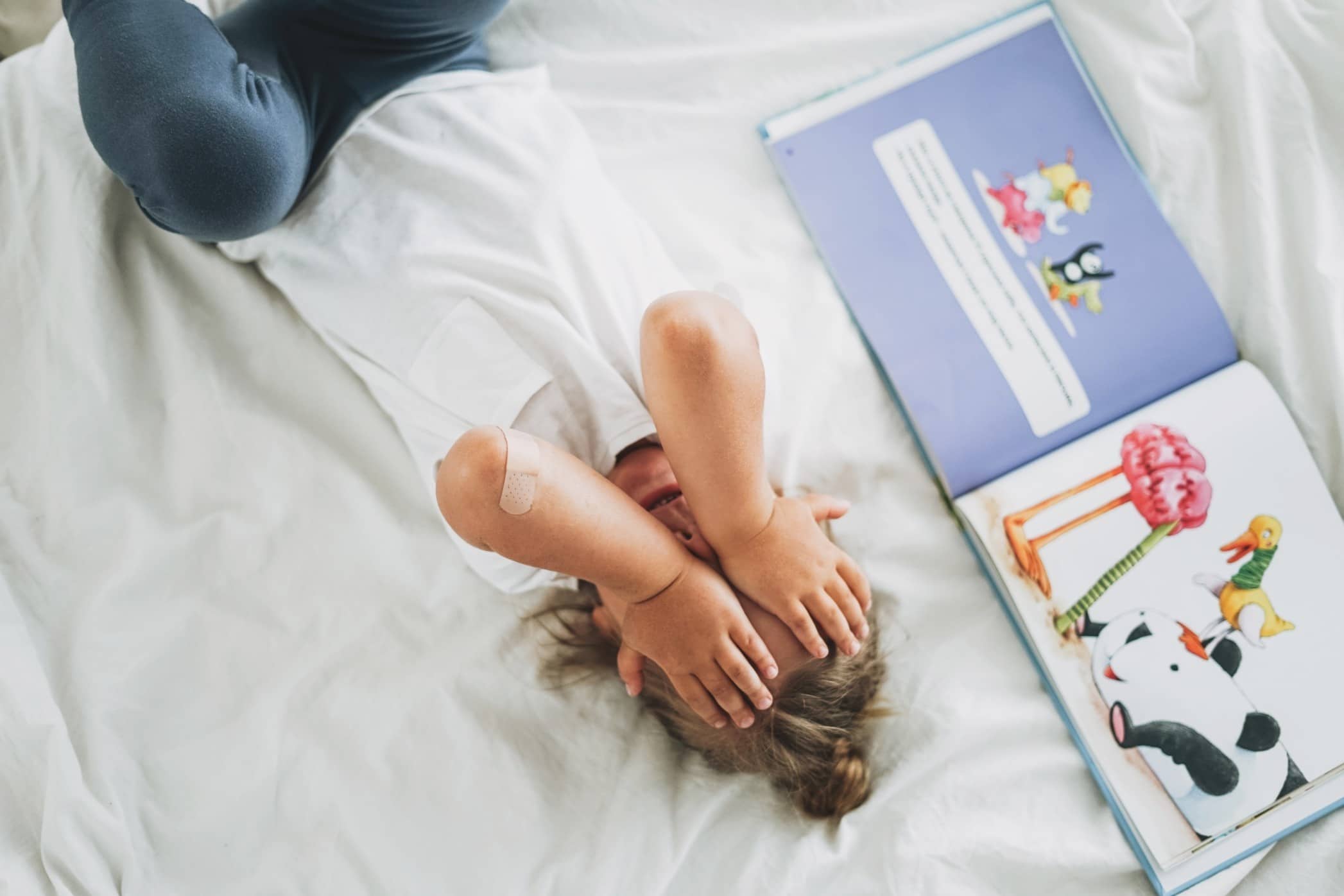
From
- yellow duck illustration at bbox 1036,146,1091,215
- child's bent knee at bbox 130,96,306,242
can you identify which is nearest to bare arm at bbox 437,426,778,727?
child's bent knee at bbox 130,96,306,242

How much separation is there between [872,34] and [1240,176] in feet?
1.16

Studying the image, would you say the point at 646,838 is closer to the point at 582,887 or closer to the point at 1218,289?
the point at 582,887

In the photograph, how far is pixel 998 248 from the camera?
2.72ft

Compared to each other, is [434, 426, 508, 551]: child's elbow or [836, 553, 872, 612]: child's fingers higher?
[434, 426, 508, 551]: child's elbow

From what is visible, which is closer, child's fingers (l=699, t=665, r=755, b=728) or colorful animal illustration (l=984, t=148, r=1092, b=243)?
child's fingers (l=699, t=665, r=755, b=728)

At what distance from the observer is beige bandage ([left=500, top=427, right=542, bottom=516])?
0.60m

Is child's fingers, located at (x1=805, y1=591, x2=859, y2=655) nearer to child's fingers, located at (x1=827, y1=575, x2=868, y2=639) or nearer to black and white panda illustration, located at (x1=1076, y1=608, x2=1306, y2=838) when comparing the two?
child's fingers, located at (x1=827, y1=575, x2=868, y2=639)

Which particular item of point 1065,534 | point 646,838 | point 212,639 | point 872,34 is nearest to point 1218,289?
point 1065,534

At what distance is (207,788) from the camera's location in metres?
0.75

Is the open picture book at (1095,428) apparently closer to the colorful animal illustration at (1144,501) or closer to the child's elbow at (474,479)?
the colorful animal illustration at (1144,501)

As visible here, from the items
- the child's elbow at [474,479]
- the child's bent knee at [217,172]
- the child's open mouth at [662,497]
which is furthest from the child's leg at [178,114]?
the child's open mouth at [662,497]

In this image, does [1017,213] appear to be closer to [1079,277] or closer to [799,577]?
[1079,277]

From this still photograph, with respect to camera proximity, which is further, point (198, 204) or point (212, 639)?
point (212, 639)

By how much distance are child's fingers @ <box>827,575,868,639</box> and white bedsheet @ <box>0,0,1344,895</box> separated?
12 centimetres
